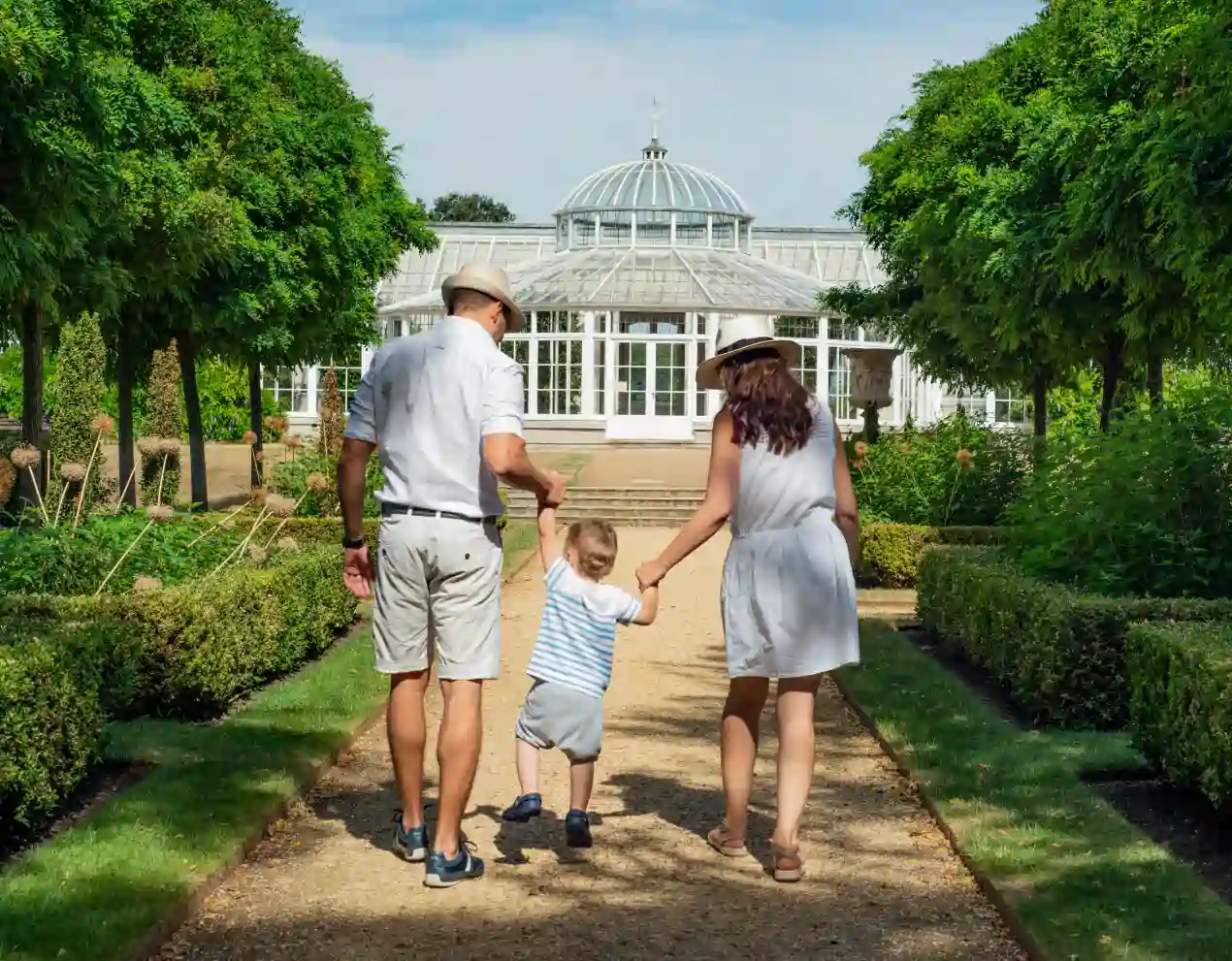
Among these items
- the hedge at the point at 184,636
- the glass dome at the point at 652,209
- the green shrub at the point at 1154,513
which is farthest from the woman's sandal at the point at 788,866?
the glass dome at the point at 652,209

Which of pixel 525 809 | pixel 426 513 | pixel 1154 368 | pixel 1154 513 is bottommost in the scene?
pixel 525 809

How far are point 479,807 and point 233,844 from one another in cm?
114

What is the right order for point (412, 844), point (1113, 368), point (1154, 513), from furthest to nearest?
point (1113, 368)
point (1154, 513)
point (412, 844)

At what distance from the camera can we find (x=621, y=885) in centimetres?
517

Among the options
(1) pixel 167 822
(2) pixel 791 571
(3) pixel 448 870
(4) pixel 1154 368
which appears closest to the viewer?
(3) pixel 448 870

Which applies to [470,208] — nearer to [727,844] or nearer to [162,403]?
[162,403]

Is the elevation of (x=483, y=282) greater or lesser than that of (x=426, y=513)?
greater

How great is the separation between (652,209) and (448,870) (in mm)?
38506

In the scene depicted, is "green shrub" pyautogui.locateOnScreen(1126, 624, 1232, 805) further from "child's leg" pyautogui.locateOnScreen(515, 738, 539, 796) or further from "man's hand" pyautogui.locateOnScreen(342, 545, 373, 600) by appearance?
"man's hand" pyautogui.locateOnScreen(342, 545, 373, 600)

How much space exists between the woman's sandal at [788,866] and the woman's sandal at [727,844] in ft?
0.89

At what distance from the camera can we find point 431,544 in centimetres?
515

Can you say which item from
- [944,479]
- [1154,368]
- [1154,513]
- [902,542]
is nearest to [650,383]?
[1154,368]

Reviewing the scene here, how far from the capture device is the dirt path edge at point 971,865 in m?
4.49

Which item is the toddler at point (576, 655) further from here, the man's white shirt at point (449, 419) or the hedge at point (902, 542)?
the hedge at point (902, 542)
